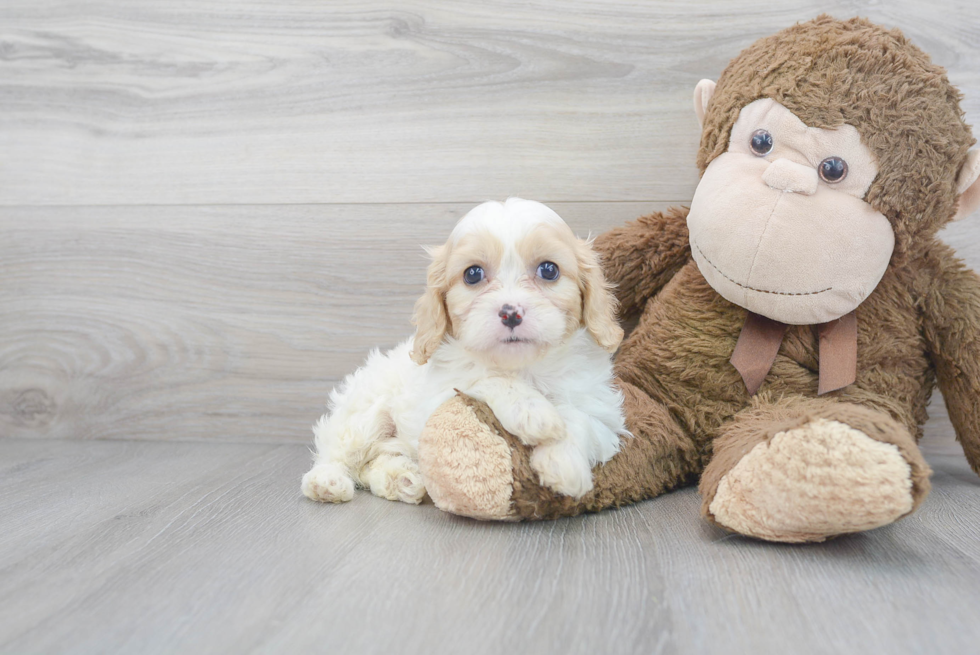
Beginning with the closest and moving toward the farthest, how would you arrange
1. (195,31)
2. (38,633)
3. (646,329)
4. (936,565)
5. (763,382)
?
1. (38,633)
2. (936,565)
3. (763,382)
4. (646,329)
5. (195,31)

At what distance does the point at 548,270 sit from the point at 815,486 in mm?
437

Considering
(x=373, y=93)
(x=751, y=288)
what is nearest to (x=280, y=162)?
(x=373, y=93)

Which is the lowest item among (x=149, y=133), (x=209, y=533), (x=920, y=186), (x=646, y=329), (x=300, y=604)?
(x=209, y=533)

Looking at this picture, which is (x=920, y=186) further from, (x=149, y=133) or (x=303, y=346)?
(x=149, y=133)

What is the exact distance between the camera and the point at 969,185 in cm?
108

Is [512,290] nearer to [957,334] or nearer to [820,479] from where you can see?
[820,479]

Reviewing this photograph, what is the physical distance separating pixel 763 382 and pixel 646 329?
21cm

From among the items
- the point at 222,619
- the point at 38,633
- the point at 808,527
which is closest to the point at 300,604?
the point at 222,619

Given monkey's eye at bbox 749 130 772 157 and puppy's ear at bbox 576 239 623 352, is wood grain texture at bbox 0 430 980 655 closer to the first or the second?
puppy's ear at bbox 576 239 623 352

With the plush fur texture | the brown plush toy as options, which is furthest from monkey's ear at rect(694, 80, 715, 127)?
the plush fur texture

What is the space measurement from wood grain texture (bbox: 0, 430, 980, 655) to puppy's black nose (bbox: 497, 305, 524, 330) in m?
0.28

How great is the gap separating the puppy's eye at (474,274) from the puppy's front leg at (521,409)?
14 cm

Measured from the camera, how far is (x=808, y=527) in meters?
0.88

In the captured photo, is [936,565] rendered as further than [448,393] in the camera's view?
No
